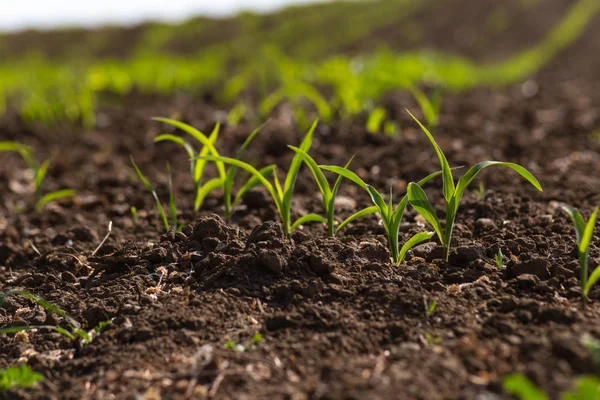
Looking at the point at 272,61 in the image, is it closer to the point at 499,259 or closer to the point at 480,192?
the point at 480,192

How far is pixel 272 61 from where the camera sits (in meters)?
7.73

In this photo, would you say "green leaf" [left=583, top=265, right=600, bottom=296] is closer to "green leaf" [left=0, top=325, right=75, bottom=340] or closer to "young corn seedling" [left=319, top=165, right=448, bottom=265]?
"young corn seedling" [left=319, top=165, right=448, bottom=265]

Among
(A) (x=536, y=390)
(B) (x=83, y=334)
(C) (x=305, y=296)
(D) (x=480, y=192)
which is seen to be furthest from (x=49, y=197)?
(A) (x=536, y=390)

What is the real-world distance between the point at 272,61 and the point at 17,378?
641 centimetres

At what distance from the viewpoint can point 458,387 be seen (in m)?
1.50

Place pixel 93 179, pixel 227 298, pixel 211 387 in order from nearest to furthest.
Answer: pixel 211 387
pixel 227 298
pixel 93 179

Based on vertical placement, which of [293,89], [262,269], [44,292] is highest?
[293,89]

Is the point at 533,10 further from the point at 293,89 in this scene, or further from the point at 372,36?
the point at 293,89

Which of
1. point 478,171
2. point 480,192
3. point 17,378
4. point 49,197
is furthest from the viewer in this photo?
point 49,197

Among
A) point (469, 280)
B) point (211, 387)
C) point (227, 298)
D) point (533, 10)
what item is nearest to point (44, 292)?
point (227, 298)

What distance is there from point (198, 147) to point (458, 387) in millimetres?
3350

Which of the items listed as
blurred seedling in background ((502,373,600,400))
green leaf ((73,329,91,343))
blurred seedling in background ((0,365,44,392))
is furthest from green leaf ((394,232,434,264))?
blurred seedling in background ((0,365,44,392))

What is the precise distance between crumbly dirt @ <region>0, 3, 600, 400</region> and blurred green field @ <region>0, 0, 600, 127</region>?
162 cm

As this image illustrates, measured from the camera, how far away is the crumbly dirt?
62.8 inches
